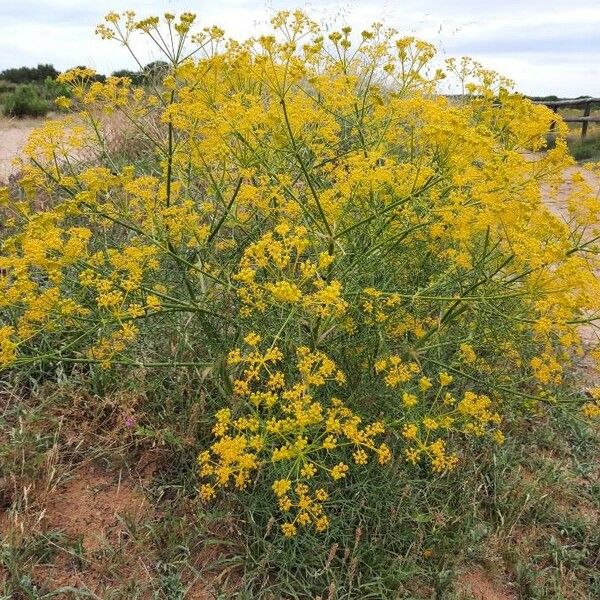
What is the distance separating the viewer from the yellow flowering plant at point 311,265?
2668 mm

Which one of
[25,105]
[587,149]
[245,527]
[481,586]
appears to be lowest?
[481,586]

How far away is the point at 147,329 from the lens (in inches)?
140

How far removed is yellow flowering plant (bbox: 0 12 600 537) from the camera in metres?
2.67

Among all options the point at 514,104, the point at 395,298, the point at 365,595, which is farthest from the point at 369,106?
the point at 365,595

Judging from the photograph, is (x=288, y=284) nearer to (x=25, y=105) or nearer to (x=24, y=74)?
(x=25, y=105)

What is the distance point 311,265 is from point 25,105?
18901mm

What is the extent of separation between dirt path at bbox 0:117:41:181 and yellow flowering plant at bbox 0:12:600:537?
5507 millimetres

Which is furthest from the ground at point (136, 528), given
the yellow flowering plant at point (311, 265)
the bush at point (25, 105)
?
the bush at point (25, 105)

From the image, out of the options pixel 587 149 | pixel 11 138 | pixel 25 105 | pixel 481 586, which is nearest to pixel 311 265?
pixel 481 586

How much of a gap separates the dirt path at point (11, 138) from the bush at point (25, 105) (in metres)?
0.52

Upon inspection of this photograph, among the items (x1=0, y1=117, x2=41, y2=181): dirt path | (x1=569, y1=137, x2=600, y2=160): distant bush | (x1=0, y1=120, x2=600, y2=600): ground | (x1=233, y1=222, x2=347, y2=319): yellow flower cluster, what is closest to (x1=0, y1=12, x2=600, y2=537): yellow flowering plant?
(x1=233, y1=222, x2=347, y2=319): yellow flower cluster

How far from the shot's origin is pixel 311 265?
8.44 ft

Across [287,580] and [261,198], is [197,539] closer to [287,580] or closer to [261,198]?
[287,580]

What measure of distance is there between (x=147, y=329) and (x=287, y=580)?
1.53m
